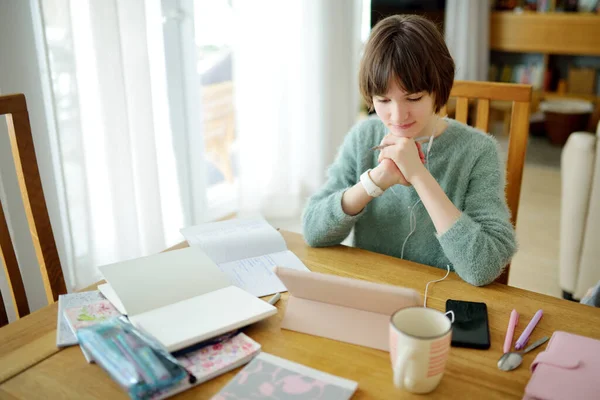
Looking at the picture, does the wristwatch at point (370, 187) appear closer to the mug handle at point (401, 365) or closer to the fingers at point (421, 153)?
the fingers at point (421, 153)

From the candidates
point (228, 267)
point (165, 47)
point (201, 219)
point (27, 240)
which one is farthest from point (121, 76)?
point (228, 267)

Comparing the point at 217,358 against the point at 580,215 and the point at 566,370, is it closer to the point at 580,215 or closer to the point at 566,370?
the point at 566,370

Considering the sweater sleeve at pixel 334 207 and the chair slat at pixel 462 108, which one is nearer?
the sweater sleeve at pixel 334 207

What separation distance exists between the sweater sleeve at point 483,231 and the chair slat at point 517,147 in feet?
0.63

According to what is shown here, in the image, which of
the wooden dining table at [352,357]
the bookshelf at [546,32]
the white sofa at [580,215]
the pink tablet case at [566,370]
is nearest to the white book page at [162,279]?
the wooden dining table at [352,357]

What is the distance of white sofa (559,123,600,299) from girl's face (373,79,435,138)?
1.19 metres

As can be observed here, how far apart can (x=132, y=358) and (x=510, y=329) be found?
0.56 metres

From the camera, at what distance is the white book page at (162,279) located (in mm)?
909

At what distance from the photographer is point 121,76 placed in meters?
1.97

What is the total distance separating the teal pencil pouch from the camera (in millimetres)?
734

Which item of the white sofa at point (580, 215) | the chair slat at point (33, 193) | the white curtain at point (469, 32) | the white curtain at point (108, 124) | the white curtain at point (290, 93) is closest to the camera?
the chair slat at point (33, 193)

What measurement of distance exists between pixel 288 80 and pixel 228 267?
2068 mm

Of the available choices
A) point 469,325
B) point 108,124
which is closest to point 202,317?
point 469,325

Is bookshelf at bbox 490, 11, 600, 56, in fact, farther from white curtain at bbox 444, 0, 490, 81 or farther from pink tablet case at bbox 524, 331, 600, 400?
pink tablet case at bbox 524, 331, 600, 400
